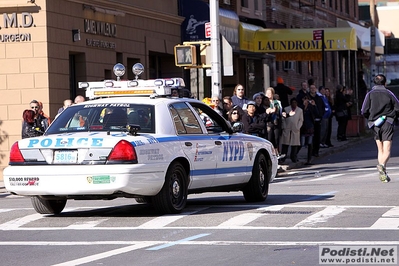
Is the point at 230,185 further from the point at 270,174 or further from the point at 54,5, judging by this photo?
the point at 54,5

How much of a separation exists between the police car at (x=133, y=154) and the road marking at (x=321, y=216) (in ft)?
5.42

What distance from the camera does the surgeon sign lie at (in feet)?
44.4

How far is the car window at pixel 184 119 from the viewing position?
1282 centimetres

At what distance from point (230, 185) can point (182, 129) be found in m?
1.33

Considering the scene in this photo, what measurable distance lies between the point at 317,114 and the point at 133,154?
14.4 m

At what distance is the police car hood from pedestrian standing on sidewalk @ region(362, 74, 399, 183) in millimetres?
6578

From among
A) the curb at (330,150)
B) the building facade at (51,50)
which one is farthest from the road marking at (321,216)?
the building facade at (51,50)

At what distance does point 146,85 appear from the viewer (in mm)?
13391

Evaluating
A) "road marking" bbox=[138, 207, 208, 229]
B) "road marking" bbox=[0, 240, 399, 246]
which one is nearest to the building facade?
"road marking" bbox=[138, 207, 208, 229]

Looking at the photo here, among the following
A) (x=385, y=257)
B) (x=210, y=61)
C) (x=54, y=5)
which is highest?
(x=54, y=5)

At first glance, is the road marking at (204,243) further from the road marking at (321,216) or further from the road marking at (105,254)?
the road marking at (321,216)

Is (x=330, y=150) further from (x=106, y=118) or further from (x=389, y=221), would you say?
(x=389, y=221)

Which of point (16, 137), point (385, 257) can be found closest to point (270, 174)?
point (385, 257)

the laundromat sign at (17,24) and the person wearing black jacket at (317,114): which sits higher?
the laundromat sign at (17,24)
